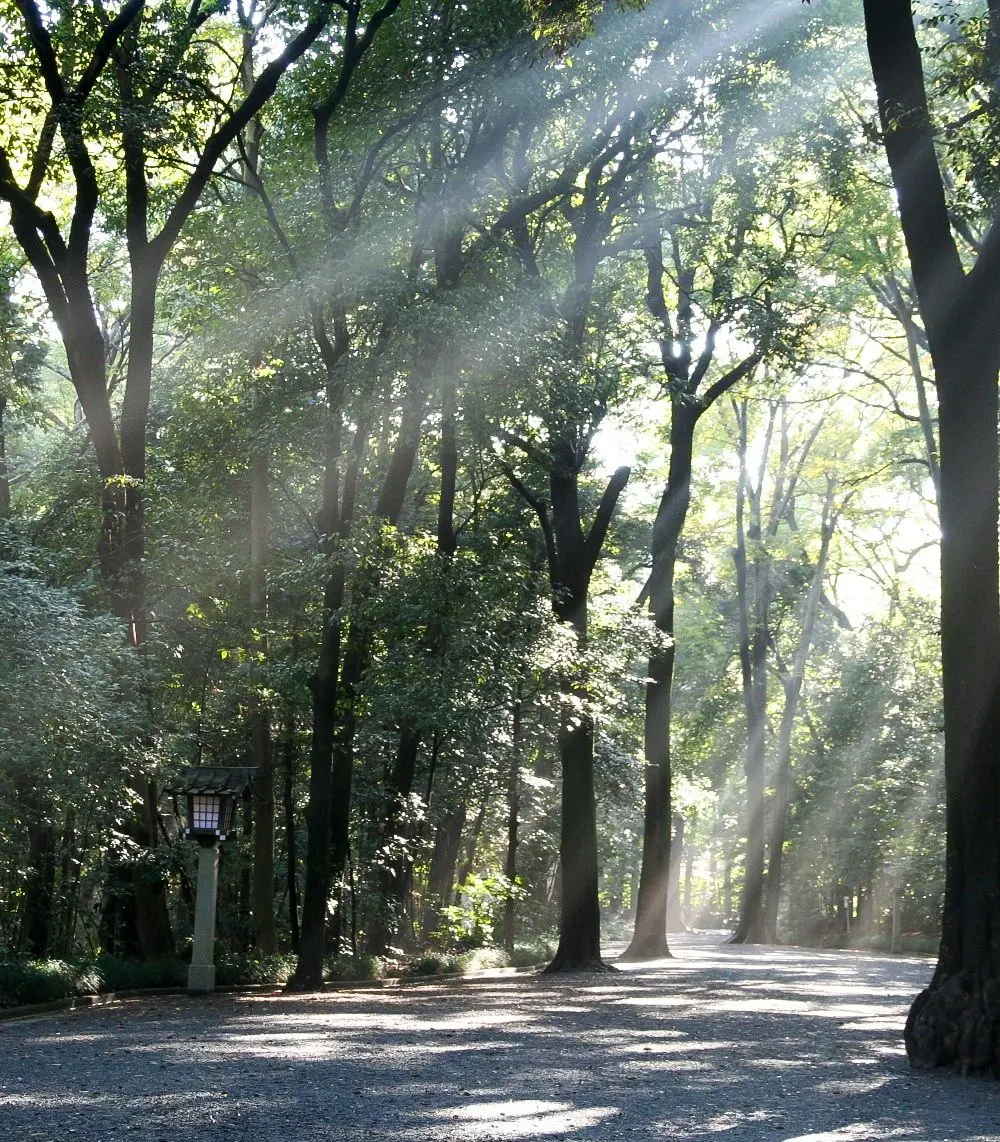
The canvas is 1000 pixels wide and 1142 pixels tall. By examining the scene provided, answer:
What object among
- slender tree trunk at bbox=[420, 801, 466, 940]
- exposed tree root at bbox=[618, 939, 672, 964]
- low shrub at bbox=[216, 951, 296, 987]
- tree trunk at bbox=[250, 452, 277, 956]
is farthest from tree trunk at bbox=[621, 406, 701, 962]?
low shrub at bbox=[216, 951, 296, 987]

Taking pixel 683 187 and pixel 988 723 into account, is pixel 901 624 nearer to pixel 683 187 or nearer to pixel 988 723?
pixel 683 187

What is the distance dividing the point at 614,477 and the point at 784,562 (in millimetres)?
16789

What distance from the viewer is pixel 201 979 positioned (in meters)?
14.0

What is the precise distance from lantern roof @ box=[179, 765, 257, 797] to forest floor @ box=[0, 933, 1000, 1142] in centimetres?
217

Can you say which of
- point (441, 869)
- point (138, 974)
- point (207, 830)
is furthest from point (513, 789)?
point (138, 974)

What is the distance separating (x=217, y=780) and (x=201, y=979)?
2.11 meters

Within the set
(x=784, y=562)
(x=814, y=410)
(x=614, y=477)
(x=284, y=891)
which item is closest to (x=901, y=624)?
(x=784, y=562)

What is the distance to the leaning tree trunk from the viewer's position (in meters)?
8.09

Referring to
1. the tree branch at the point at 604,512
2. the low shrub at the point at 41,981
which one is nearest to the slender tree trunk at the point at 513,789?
the tree branch at the point at 604,512

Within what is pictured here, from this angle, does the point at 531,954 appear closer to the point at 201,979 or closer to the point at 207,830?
the point at 201,979

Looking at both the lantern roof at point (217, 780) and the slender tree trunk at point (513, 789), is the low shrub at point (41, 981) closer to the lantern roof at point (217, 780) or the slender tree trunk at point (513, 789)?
the lantern roof at point (217, 780)

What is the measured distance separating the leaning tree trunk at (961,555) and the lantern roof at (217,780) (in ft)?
26.7

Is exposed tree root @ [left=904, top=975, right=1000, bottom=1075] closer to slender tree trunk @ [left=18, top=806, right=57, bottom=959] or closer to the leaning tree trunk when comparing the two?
the leaning tree trunk

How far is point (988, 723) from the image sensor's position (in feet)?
27.5
